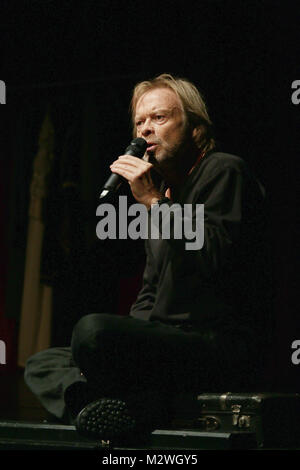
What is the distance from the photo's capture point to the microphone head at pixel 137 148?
1.83 m

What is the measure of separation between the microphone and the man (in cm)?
2

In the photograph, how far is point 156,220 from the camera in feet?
5.55

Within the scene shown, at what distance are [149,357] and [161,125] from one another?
24.9 inches

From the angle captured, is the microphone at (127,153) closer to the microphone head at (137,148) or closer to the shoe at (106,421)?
the microphone head at (137,148)

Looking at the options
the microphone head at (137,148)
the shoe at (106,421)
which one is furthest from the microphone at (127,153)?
the shoe at (106,421)

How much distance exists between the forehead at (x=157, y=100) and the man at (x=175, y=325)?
2cm

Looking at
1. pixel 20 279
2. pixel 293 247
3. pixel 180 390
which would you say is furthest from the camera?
pixel 20 279

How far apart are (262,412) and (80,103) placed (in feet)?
6.81

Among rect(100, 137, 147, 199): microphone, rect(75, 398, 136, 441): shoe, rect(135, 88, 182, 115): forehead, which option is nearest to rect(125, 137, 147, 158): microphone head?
rect(100, 137, 147, 199): microphone

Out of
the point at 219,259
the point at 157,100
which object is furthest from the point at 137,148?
the point at 219,259

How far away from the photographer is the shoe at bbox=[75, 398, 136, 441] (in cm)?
160

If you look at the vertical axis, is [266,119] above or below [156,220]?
above

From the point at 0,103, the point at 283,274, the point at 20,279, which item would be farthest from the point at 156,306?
the point at 0,103
